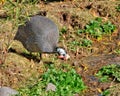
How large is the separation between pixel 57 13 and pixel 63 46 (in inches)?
37.5

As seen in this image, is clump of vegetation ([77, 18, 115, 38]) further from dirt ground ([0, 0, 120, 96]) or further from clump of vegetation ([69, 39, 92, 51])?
clump of vegetation ([69, 39, 92, 51])

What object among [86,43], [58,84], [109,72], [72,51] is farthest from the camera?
[86,43]

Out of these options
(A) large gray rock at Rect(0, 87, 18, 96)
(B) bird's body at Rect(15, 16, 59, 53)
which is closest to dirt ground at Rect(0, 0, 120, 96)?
(B) bird's body at Rect(15, 16, 59, 53)

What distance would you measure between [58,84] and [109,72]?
34.3 inches

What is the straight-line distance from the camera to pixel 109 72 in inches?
279

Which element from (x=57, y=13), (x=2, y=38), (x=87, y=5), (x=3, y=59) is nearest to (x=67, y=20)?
(x=57, y=13)

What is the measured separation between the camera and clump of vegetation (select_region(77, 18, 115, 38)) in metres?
8.56

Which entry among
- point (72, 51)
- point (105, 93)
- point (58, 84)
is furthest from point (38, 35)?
point (105, 93)

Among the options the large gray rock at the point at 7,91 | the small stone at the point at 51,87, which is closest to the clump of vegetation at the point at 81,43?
the small stone at the point at 51,87

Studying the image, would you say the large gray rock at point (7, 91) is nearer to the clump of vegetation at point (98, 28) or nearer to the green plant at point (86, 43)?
the green plant at point (86, 43)

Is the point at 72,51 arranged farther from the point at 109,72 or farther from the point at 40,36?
the point at 109,72

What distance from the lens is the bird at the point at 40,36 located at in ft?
24.9

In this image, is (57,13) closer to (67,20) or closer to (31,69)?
(67,20)

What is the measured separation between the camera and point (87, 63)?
759cm
